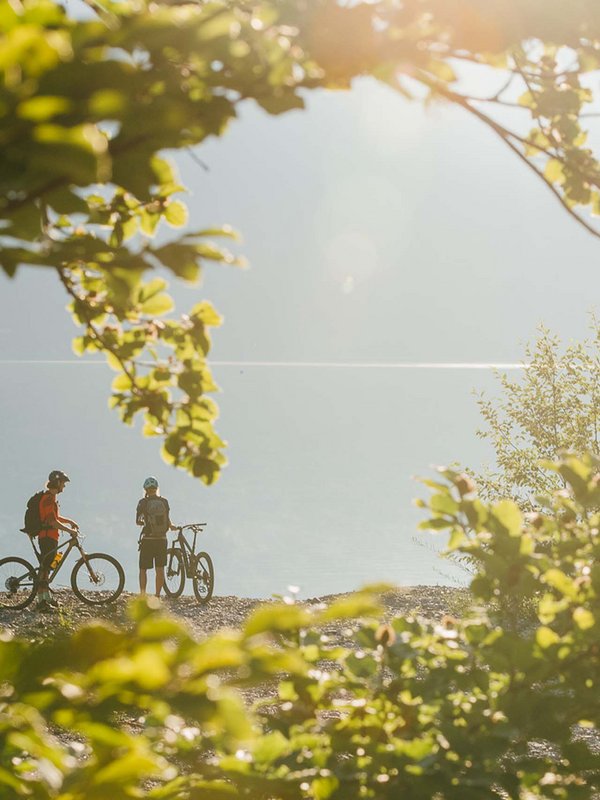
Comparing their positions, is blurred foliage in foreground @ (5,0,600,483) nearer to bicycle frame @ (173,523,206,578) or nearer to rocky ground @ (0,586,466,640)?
rocky ground @ (0,586,466,640)

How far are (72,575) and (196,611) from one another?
103 inches

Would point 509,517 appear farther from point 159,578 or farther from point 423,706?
point 159,578

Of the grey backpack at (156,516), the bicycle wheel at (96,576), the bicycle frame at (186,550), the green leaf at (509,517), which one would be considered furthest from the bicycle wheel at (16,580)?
the green leaf at (509,517)

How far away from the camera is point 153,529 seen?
50.8 ft

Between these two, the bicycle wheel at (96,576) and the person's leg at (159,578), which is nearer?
the bicycle wheel at (96,576)

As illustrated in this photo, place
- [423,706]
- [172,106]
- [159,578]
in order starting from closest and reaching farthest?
[172,106] < [423,706] < [159,578]

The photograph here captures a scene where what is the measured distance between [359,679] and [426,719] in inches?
10.2

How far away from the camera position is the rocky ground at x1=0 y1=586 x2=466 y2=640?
12.6 meters

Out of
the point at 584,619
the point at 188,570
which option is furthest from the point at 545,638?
the point at 188,570

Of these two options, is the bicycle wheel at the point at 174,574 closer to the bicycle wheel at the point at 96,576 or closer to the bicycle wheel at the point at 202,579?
the bicycle wheel at the point at 202,579

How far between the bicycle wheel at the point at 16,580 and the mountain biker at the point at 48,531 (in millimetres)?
209

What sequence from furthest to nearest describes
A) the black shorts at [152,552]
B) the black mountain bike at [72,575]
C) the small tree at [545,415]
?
the small tree at [545,415]
the black shorts at [152,552]
the black mountain bike at [72,575]

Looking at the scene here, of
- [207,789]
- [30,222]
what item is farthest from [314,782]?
[30,222]

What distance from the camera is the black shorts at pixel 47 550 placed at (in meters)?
13.6
